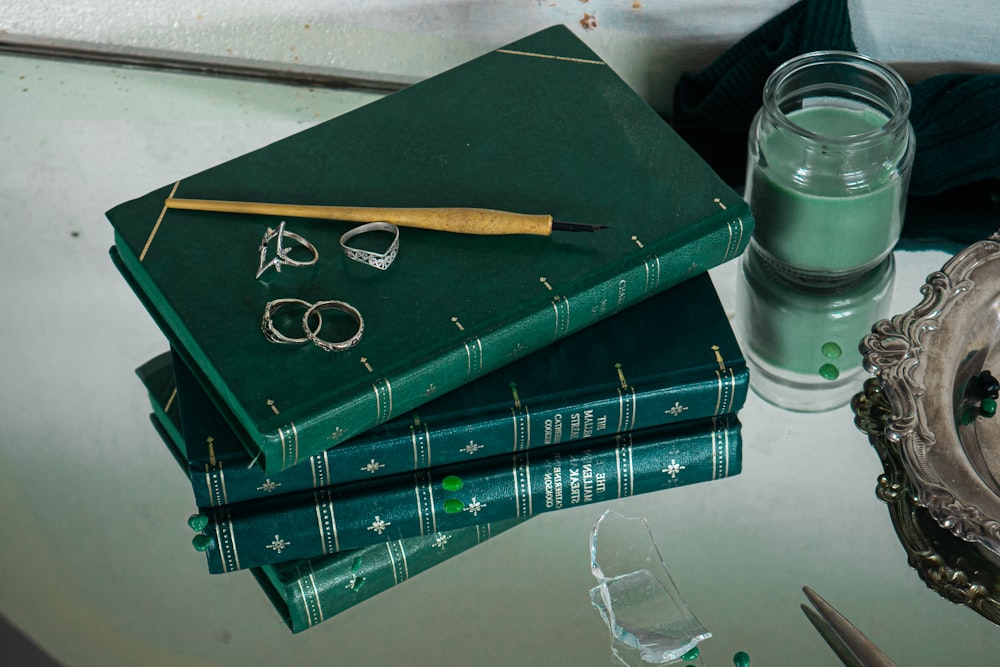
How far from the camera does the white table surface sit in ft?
2.31

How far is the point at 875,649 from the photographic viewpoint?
0.69m

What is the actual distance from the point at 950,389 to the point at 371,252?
0.33 metres

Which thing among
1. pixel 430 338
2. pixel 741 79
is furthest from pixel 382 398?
pixel 741 79

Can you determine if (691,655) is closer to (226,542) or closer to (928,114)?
(226,542)

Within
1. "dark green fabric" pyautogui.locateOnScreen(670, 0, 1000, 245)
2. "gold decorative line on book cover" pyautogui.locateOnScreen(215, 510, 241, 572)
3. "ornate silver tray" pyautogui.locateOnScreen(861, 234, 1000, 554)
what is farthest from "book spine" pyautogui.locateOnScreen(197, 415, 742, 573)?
"dark green fabric" pyautogui.locateOnScreen(670, 0, 1000, 245)

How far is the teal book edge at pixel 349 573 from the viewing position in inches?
28.2

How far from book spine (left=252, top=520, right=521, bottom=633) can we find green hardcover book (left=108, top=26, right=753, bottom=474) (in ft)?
0.32

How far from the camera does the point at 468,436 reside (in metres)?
0.70

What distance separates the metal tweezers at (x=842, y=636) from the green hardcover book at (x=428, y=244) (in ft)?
0.66

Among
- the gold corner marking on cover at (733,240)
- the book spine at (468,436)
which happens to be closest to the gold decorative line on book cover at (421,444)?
the book spine at (468,436)

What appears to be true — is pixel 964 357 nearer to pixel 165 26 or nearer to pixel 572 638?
pixel 572 638

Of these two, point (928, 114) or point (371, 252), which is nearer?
point (371, 252)

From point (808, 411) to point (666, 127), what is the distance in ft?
0.66

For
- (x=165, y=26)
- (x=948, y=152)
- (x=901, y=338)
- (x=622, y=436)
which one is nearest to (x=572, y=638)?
(x=622, y=436)
